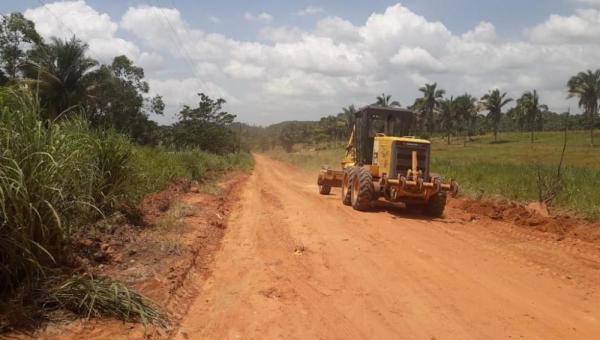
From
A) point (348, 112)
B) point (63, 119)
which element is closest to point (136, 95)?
point (63, 119)

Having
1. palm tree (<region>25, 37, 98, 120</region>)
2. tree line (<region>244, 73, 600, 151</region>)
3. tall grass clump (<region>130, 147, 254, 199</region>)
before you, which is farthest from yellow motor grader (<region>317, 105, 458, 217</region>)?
tree line (<region>244, 73, 600, 151</region>)

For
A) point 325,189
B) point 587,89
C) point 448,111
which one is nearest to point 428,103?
point 448,111

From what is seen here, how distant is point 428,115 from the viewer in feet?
282

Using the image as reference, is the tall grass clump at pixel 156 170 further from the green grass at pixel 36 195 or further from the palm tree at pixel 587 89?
the palm tree at pixel 587 89

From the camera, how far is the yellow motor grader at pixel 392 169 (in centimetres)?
1236

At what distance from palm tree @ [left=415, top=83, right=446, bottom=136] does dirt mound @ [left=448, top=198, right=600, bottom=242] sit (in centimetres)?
7006

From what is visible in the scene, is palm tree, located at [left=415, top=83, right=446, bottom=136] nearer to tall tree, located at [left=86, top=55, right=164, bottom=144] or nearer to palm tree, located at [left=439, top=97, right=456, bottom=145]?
palm tree, located at [left=439, top=97, right=456, bottom=145]

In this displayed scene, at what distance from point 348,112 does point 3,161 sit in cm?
8203

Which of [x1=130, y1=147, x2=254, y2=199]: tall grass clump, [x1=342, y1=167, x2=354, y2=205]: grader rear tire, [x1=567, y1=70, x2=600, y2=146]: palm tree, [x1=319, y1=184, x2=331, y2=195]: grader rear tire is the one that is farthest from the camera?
[x1=567, y1=70, x2=600, y2=146]: palm tree

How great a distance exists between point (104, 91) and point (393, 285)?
34.3m

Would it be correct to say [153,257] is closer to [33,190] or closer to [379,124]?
[33,190]

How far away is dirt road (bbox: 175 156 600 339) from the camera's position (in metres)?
5.04

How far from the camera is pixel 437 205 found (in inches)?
504

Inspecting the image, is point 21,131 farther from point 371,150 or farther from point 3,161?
point 371,150
